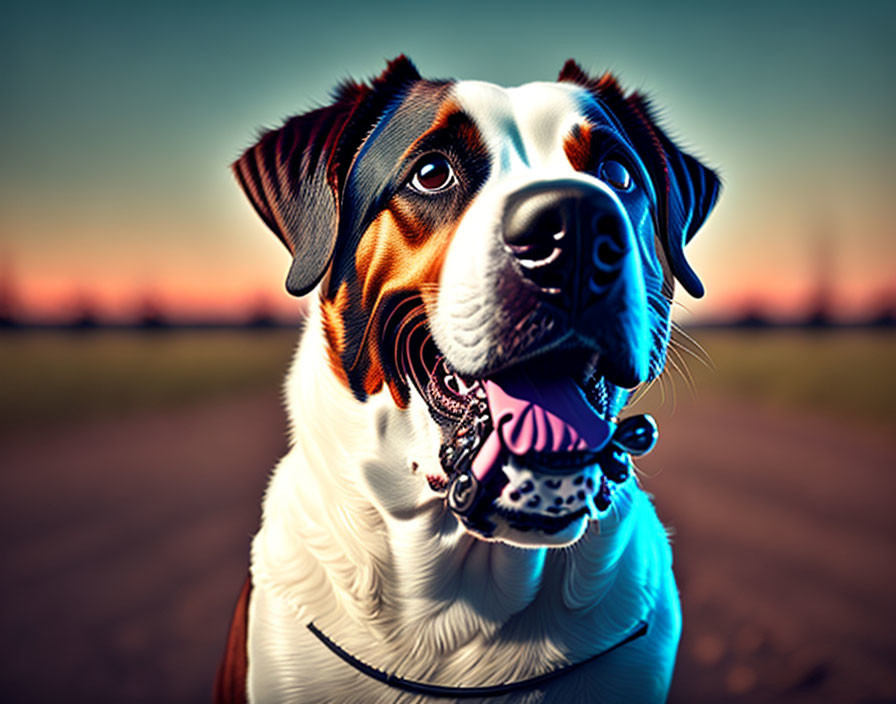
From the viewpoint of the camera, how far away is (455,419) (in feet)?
5.54

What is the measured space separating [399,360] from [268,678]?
1162mm

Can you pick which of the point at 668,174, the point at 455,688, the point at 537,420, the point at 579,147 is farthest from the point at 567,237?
the point at 455,688

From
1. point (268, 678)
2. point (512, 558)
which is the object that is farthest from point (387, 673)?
point (512, 558)

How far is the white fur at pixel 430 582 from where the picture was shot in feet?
6.17

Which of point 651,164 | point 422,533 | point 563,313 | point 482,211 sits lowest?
point 422,533

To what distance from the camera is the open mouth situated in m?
1.52

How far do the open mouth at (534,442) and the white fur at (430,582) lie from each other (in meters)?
0.20

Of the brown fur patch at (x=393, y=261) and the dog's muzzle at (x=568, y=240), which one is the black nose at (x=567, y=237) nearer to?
the dog's muzzle at (x=568, y=240)

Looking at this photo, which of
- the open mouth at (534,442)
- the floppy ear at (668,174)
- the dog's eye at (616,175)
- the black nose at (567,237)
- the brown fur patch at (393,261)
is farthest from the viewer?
the floppy ear at (668,174)

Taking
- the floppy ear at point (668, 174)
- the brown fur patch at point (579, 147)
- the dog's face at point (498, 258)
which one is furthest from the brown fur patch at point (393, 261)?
the floppy ear at point (668, 174)

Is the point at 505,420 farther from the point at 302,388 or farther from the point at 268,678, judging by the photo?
the point at 268,678

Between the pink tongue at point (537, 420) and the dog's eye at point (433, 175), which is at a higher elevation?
the dog's eye at point (433, 175)

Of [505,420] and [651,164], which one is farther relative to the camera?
[651,164]

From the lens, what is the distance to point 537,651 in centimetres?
192
